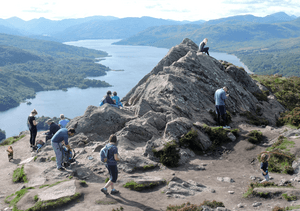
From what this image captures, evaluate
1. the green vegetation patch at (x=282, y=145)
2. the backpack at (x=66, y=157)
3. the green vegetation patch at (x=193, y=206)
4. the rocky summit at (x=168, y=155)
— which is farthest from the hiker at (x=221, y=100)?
the backpack at (x=66, y=157)

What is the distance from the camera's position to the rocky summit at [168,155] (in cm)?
1130

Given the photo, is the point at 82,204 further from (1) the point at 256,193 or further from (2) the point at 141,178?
(1) the point at 256,193

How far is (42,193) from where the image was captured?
38.5 ft

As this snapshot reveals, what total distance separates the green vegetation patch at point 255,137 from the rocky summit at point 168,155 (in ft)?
0.72

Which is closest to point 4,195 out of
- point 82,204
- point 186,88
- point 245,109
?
point 82,204

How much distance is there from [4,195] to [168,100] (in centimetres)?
1601

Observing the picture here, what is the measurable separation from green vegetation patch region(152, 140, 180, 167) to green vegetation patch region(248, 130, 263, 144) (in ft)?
22.0

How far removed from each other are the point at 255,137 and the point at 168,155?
803 cm

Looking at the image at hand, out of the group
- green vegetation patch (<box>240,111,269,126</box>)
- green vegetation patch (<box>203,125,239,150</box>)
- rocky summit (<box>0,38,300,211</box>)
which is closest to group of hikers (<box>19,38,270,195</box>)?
rocky summit (<box>0,38,300,211</box>)

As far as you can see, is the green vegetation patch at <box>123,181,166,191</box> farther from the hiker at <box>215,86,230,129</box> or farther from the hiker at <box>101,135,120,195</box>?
the hiker at <box>215,86,230,129</box>

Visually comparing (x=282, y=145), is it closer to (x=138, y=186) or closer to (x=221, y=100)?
(x=221, y=100)

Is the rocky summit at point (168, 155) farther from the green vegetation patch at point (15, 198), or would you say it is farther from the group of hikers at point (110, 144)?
the group of hikers at point (110, 144)

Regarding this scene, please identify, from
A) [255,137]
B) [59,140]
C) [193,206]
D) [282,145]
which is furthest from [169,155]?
[282,145]

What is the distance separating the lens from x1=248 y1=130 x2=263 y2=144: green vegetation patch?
18.3 m
